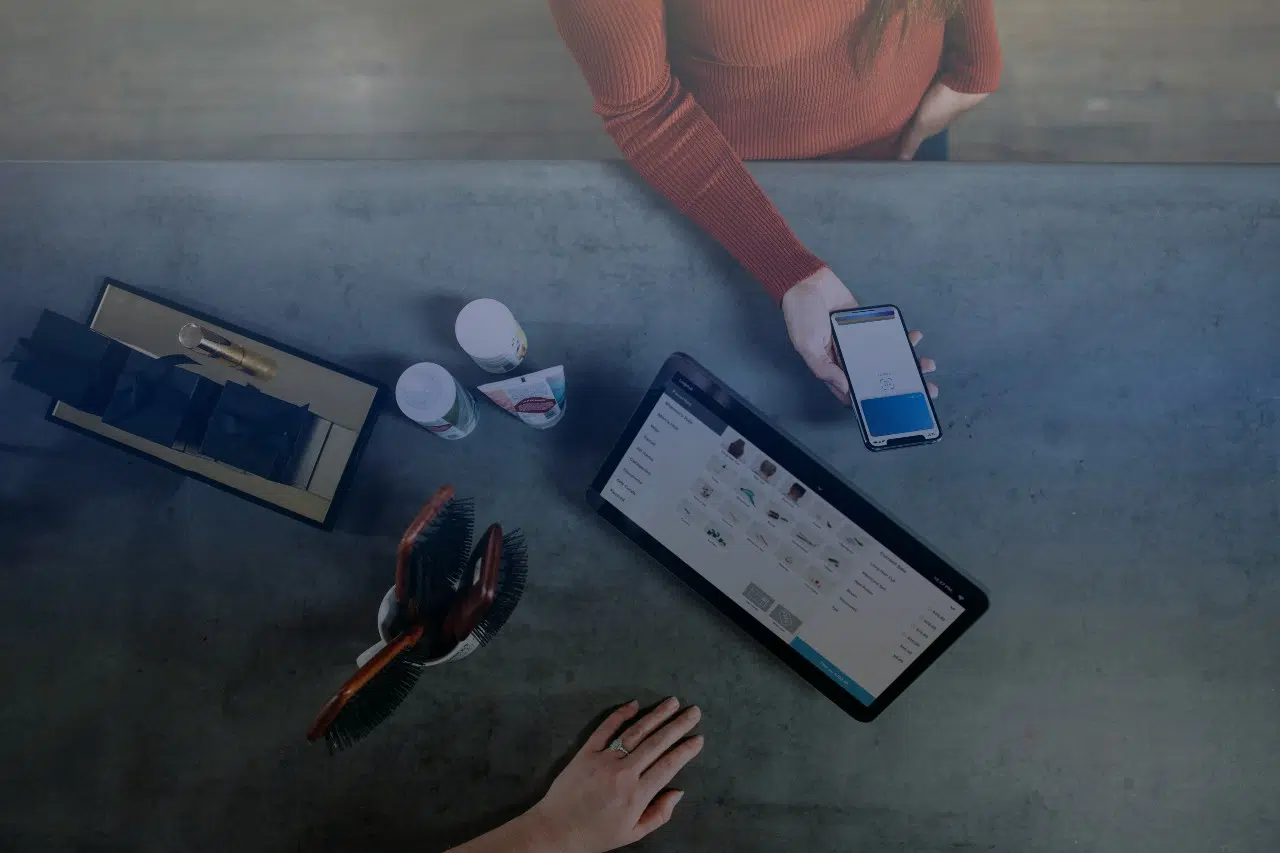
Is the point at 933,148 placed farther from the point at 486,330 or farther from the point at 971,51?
the point at 486,330

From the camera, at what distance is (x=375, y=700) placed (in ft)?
1.85

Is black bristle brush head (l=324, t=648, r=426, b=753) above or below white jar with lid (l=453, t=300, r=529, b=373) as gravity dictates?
below

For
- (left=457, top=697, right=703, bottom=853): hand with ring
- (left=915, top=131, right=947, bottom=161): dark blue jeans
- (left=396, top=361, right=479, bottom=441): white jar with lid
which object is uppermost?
(left=915, top=131, right=947, bottom=161): dark blue jeans

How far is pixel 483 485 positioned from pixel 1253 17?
1362 mm

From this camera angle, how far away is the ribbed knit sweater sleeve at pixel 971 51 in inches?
32.3

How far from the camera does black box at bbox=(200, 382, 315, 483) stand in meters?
0.66

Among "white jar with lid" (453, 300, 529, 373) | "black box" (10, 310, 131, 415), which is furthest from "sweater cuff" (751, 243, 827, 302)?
"black box" (10, 310, 131, 415)

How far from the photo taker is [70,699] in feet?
2.35

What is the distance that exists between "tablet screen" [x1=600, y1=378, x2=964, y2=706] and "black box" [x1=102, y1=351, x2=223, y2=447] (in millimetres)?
396

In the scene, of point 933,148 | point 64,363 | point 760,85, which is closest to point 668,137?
point 760,85

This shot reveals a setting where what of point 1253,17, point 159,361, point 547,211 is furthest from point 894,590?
point 1253,17

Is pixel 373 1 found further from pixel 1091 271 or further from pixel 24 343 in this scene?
pixel 1091 271

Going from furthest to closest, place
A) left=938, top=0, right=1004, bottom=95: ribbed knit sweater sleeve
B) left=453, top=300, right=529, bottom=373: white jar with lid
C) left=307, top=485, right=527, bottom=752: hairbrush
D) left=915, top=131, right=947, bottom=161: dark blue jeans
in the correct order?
left=915, top=131, right=947, bottom=161: dark blue jeans < left=938, top=0, right=1004, bottom=95: ribbed knit sweater sleeve < left=453, top=300, right=529, bottom=373: white jar with lid < left=307, top=485, right=527, bottom=752: hairbrush

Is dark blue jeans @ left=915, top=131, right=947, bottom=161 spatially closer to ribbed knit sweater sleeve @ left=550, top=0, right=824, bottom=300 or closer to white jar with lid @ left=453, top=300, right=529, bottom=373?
ribbed knit sweater sleeve @ left=550, top=0, right=824, bottom=300
